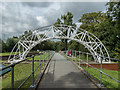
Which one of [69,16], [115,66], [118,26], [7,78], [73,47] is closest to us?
[7,78]

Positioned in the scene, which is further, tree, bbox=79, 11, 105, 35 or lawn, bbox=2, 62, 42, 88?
tree, bbox=79, 11, 105, 35

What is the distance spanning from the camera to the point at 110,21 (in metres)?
15.4

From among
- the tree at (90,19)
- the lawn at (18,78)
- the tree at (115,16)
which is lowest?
the lawn at (18,78)

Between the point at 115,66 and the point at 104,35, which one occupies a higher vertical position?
the point at 104,35

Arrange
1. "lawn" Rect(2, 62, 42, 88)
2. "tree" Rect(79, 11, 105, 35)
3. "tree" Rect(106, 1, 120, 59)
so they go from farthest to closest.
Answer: "tree" Rect(79, 11, 105, 35), "tree" Rect(106, 1, 120, 59), "lawn" Rect(2, 62, 42, 88)

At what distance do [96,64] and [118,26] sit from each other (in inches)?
225

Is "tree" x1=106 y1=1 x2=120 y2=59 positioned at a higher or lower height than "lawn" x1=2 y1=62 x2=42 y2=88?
higher

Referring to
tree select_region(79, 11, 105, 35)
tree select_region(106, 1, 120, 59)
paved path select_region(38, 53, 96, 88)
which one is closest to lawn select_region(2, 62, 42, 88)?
paved path select_region(38, 53, 96, 88)

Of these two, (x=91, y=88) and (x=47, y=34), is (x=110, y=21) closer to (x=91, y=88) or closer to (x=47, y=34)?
(x=47, y=34)

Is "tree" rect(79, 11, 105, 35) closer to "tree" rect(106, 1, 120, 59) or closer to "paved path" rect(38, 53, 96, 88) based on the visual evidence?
"tree" rect(106, 1, 120, 59)

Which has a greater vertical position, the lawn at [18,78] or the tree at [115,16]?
the tree at [115,16]

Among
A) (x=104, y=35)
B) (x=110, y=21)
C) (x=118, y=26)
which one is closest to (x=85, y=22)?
(x=104, y=35)

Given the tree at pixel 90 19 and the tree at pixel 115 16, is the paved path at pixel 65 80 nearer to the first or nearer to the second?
the tree at pixel 115 16

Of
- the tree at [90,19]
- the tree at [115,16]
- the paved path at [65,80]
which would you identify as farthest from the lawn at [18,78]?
the tree at [90,19]
